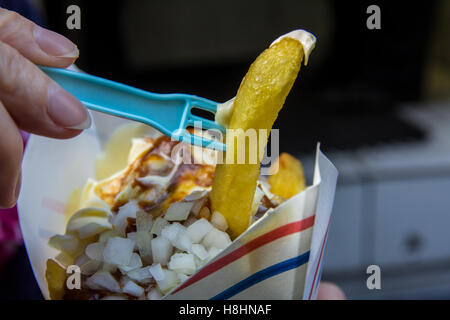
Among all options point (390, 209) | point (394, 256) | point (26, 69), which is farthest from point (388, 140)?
point (26, 69)

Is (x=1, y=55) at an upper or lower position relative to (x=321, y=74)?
lower

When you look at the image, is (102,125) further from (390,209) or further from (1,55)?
(390,209)

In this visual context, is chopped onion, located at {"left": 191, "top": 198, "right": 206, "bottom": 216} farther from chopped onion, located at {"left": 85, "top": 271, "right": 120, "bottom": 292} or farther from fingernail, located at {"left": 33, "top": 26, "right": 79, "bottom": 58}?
fingernail, located at {"left": 33, "top": 26, "right": 79, "bottom": 58}

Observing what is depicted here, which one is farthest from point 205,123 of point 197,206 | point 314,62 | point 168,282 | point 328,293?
point 314,62

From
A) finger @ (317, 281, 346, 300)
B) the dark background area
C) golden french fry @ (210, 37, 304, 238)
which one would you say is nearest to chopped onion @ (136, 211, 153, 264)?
golden french fry @ (210, 37, 304, 238)

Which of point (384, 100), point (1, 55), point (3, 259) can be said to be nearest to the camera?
point (1, 55)

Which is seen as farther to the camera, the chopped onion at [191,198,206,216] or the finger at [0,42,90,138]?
the chopped onion at [191,198,206,216]

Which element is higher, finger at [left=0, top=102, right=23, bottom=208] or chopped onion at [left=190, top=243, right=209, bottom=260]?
finger at [left=0, top=102, right=23, bottom=208]
